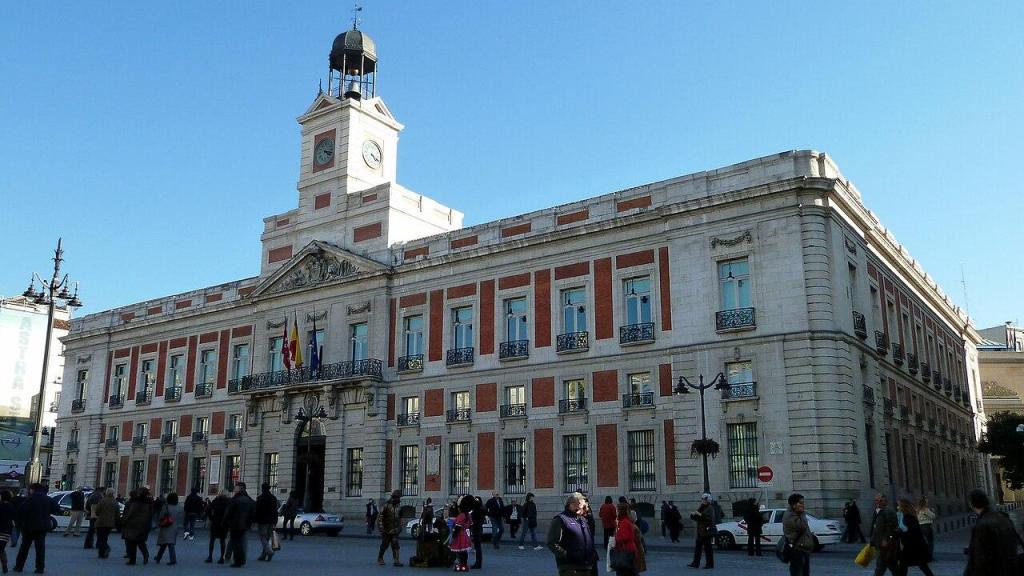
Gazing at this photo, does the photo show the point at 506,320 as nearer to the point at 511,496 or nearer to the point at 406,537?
the point at 511,496

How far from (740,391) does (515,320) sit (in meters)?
10.0

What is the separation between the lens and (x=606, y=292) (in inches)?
1380

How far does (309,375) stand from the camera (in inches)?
1682

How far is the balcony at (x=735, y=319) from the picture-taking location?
31328 mm

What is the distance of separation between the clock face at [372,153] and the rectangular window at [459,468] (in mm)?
15491

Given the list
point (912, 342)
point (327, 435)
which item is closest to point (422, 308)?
point (327, 435)

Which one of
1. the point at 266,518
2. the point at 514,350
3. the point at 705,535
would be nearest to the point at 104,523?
the point at 266,518

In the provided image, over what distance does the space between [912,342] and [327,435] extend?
83.5 ft

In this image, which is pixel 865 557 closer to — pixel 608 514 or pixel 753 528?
pixel 608 514

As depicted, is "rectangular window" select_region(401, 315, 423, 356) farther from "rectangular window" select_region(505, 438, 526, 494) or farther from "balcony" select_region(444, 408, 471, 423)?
"rectangular window" select_region(505, 438, 526, 494)

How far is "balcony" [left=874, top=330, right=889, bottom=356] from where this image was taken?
34.2 m

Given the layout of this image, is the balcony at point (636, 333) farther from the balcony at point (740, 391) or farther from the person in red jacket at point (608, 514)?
the person in red jacket at point (608, 514)

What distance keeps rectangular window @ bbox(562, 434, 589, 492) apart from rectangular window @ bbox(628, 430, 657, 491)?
6.26ft

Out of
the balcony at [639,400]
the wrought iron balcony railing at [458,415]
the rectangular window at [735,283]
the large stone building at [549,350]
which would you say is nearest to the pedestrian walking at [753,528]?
the large stone building at [549,350]
